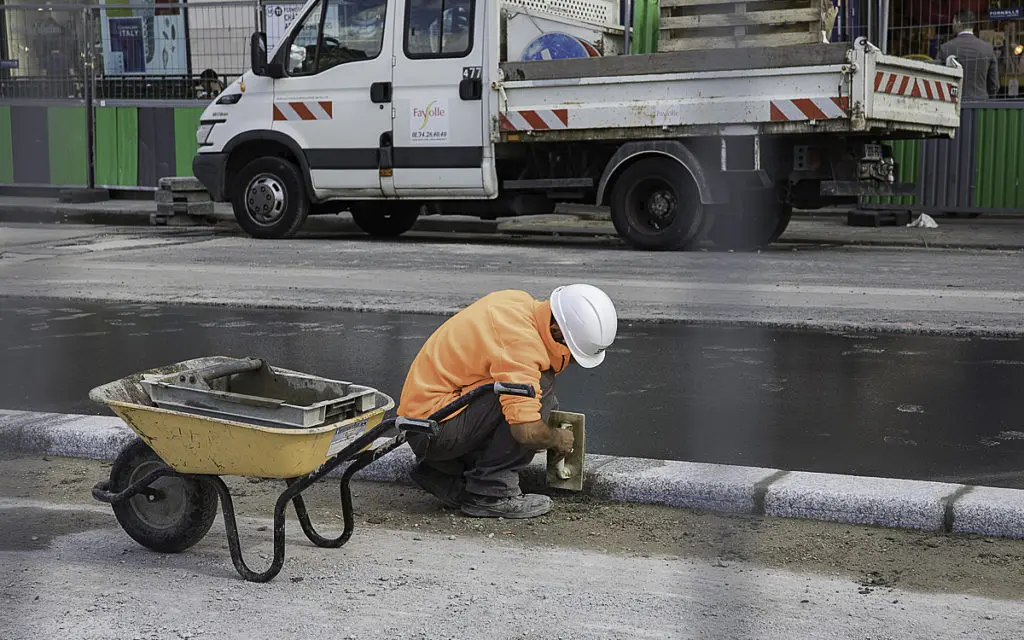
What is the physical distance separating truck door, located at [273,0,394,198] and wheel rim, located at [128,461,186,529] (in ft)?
27.0

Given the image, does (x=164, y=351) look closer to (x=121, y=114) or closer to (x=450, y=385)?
(x=450, y=385)

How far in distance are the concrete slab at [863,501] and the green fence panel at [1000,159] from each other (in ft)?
33.0

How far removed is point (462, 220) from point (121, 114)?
486 centimetres

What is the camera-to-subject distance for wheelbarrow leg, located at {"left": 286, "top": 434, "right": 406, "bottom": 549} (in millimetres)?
3978

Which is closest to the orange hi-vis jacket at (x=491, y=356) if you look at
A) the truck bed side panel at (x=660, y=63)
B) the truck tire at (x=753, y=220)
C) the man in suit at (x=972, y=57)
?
the truck bed side panel at (x=660, y=63)

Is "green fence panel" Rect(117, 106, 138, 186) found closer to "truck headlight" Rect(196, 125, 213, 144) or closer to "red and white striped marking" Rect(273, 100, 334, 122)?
"truck headlight" Rect(196, 125, 213, 144)

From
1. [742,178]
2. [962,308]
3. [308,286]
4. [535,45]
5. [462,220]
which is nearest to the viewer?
[962,308]

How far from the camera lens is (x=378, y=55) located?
39.5ft

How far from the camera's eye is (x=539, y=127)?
452 inches

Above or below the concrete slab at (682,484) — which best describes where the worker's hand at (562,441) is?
above

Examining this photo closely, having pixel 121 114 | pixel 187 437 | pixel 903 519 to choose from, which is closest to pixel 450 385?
pixel 187 437

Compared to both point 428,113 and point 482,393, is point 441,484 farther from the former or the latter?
point 428,113

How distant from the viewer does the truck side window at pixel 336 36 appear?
1211 cm

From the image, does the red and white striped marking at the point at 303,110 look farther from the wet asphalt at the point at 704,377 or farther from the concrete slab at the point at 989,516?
the concrete slab at the point at 989,516
